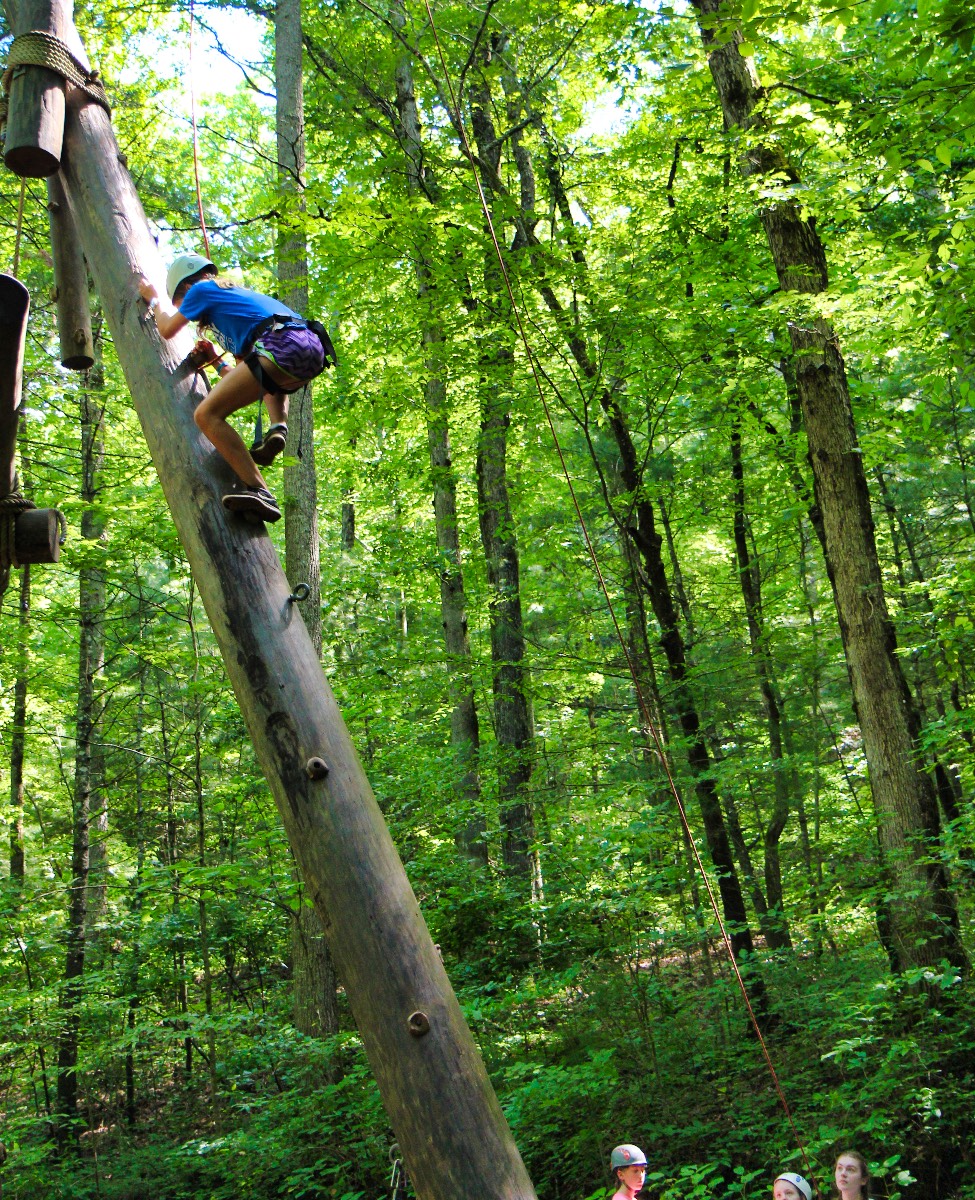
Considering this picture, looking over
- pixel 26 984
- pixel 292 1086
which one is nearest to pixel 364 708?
pixel 292 1086

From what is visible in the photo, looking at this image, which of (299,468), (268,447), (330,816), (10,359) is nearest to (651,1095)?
(330,816)

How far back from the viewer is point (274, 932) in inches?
423

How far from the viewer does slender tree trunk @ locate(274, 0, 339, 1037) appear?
22.4 feet

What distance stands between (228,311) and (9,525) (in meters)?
1.01

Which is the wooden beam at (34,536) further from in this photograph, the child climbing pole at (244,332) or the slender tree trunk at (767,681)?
the slender tree trunk at (767,681)

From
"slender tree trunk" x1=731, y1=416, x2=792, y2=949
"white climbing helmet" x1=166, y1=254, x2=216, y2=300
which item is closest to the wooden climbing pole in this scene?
"white climbing helmet" x1=166, y1=254, x2=216, y2=300

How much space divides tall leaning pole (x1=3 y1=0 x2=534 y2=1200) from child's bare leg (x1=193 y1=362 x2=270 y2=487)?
0.16 feet

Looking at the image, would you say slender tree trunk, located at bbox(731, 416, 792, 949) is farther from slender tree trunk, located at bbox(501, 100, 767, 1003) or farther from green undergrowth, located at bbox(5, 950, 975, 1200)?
green undergrowth, located at bbox(5, 950, 975, 1200)

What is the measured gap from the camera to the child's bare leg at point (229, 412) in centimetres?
275

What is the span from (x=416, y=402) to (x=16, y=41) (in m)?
8.37

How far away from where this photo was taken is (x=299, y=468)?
295 inches

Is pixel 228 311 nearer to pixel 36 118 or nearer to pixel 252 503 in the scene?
pixel 252 503

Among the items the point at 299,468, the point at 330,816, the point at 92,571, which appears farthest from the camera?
the point at 92,571

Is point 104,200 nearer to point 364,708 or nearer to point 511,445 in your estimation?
point 364,708
